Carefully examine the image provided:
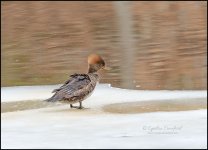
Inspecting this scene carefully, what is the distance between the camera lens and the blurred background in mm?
12965

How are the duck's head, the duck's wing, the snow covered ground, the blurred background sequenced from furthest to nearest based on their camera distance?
the blurred background, the duck's head, the duck's wing, the snow covered ground

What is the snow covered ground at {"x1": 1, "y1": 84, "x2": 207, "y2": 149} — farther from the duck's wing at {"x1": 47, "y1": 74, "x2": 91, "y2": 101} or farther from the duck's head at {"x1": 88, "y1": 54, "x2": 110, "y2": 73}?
the duck's head at {"x1": 88, "y1": 54, "x2": 110, "y2": 73}

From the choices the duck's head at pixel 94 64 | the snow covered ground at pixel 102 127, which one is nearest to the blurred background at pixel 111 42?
the duck's head at pixel 94 64

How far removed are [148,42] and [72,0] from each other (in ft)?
12.0

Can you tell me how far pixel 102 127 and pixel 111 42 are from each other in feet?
29.7

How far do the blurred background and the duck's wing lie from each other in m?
3.89

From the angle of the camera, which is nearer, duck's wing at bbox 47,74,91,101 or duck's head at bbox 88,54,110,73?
duck's wing at bbox 47,74,91,101

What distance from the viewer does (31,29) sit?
17.0m

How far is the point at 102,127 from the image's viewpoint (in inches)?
259

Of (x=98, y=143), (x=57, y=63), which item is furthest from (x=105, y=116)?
(x=57, y=63)

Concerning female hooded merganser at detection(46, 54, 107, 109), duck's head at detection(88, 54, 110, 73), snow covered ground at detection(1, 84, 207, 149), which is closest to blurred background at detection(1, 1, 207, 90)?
duck's head at detection(88, 54, 110, 73)

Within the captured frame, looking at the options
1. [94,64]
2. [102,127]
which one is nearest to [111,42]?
[94,64]

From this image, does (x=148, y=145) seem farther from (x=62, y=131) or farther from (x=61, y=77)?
(x=61, y=77)

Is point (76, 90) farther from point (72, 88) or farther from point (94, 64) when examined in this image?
point (94, 64)
